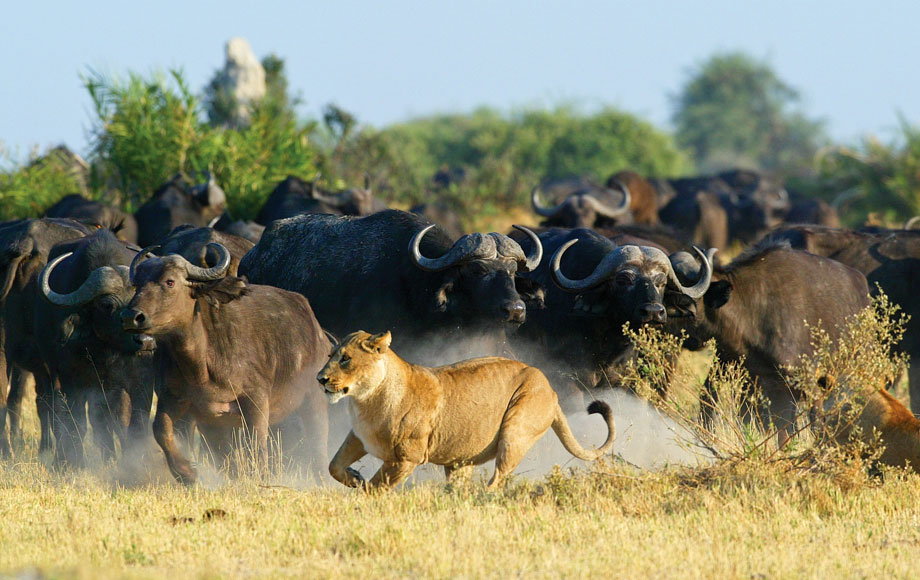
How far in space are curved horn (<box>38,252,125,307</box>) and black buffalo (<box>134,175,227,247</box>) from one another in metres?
7.04

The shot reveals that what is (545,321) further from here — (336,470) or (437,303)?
(336,470)

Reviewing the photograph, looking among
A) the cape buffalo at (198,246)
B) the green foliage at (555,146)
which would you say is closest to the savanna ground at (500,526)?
the cape buffalo at (198,246)

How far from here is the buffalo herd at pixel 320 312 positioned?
27.2 feet

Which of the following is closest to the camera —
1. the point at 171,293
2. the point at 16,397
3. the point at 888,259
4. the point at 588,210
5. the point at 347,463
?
the point at 347,463

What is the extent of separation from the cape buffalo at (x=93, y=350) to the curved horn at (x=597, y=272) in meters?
3.13

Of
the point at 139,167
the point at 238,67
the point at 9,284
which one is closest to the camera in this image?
the point at 9,284

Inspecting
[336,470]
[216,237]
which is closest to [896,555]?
[336,470]

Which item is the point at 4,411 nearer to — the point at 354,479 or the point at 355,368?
the point at 354,479

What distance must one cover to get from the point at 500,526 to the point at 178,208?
11.3 metres

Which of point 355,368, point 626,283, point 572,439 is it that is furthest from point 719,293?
point 355,368

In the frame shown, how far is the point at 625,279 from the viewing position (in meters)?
9.55

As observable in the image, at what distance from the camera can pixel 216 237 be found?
11.4 metres

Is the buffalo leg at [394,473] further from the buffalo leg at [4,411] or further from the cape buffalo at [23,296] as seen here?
the cape buffalo at [23,296]

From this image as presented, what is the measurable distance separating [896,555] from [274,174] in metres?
14.6
